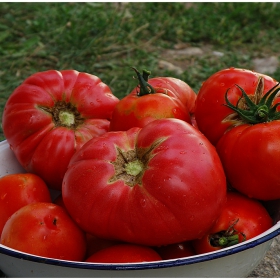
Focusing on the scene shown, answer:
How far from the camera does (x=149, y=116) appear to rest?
150 cm

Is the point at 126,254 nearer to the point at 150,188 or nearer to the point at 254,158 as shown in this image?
the point at 150,188

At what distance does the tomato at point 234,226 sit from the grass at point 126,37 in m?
1.92

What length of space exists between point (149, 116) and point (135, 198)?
0.31 metres

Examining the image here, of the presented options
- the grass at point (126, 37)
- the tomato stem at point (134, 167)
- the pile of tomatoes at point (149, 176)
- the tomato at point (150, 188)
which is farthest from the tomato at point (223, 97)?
the grass at point (126, 37)

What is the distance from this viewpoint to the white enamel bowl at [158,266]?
1.18m

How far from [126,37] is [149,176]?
274cm

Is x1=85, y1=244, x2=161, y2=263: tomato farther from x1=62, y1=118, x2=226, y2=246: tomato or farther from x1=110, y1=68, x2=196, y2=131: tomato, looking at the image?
x1=110, y1=68, x2=196, y2=131: tomato

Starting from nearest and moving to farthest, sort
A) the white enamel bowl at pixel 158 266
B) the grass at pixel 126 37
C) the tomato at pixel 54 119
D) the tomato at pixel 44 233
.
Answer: the white enamel bowl at pixel 158 266 < the tomato at pixel 44 233 < the tomato at pixel 54 119 < the grass at pixel 126 37

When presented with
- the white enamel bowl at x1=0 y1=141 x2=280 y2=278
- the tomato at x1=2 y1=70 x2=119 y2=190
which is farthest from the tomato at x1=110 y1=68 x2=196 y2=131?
the white enamel bowl at x1=0 y1=141 x2=280 y2=278

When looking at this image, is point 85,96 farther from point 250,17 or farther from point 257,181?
point 250,17

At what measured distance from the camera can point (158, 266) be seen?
1.17 metres

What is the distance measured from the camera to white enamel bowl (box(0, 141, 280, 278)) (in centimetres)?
118

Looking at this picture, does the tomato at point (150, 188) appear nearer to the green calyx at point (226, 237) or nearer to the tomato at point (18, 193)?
the green calyx at point (226, 237)

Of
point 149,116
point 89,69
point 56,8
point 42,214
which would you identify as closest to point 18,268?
point 42,214
